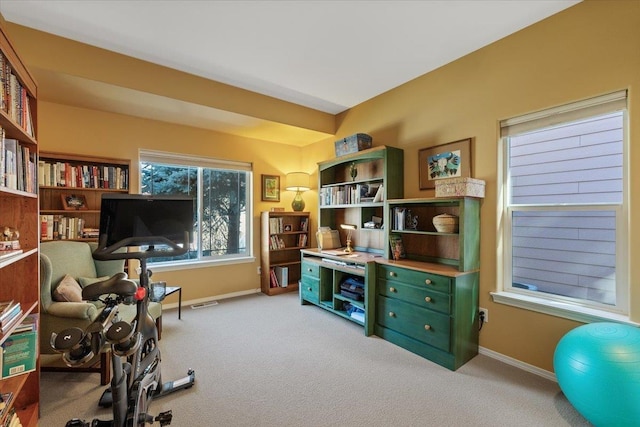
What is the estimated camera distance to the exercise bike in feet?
3.89

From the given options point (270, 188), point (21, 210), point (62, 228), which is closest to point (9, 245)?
point (21, 210)

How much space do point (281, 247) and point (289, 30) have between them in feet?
9.70

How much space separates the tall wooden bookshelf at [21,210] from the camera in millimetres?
1496

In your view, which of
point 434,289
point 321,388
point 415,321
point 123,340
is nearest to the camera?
point 123,340

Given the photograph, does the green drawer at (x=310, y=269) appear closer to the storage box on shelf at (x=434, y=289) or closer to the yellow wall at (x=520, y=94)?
the storage box on shelf at (x=434, y=289)

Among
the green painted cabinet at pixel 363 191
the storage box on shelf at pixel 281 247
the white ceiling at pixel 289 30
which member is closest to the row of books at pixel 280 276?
the storage box on shelf at pixel 281 247

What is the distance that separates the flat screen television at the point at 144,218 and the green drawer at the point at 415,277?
194 cm

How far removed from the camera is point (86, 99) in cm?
298

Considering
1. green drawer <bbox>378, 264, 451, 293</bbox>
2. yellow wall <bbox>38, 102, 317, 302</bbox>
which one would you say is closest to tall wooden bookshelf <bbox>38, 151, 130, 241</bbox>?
yellow wall <bbox>38, 102, 317, 302</bbox>

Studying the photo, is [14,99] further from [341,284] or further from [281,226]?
[281,226]

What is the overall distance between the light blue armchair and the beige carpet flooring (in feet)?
0.42

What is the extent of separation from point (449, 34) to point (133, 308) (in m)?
3.58

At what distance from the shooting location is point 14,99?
1543 millimetres

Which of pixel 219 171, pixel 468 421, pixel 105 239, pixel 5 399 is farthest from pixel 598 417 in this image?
pixel 219 171
